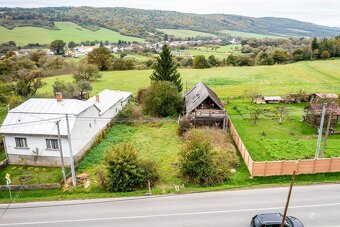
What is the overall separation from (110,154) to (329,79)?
61.9 meters

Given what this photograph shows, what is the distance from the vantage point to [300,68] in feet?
270

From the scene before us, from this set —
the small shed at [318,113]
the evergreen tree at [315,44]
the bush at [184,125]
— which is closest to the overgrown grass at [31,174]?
the bush at [184,125]

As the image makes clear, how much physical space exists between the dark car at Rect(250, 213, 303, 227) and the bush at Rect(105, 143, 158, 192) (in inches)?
362

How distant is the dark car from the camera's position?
56.2 feet

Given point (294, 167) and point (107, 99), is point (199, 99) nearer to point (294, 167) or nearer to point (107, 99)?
point (107, 99)

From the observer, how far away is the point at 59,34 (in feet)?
420

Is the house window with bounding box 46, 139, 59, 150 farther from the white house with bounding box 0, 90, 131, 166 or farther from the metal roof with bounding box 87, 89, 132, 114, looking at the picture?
the metal roof with bounding box 87, 89, 132, 114

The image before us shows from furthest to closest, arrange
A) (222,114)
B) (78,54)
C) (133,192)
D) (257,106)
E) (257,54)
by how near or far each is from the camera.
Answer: (78,54) < (257,54) < (257,106) < (222,114) < (133,192)

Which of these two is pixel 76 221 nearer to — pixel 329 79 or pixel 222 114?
pixel 222 114

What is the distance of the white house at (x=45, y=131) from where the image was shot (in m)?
27.4

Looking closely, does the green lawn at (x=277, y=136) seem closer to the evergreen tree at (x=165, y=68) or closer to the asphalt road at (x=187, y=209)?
the asphalt road at (x=187, y=209)

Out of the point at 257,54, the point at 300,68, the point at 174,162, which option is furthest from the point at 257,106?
the point at 257,54

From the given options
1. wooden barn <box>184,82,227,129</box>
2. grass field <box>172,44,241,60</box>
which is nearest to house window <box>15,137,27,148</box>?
wooden barn <box>184,82,227,129</box>

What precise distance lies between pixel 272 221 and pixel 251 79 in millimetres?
57623
